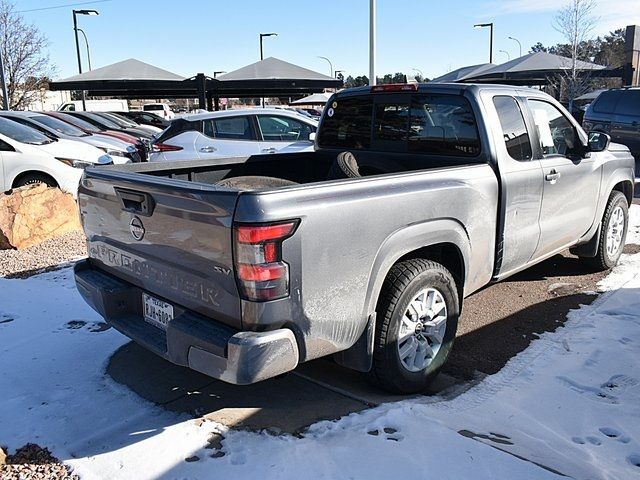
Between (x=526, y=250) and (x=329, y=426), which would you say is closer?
(x=329, y=426)

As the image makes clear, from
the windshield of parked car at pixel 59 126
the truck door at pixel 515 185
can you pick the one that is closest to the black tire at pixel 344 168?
the truck door at pixel 515 185

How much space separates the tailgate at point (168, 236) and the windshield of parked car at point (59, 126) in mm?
10769

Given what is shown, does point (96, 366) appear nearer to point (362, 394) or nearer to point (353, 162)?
point (362, 394)

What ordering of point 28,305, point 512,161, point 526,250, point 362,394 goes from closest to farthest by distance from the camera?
point 362,394 → point 512,161 → point 526,250 → point 28,305

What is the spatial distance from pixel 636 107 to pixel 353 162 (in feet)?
40.9

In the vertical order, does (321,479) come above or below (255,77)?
below

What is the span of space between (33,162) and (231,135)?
324 cm

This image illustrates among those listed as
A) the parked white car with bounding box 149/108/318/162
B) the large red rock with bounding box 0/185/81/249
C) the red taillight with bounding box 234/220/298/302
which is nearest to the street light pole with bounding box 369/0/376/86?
the parked white car with bounding box 149/108/318/162

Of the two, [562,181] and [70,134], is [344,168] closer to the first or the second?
[562,181]

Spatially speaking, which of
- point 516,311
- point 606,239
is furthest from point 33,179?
point 606,239

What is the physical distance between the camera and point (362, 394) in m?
3.70

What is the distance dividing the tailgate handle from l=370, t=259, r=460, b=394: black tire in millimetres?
1390

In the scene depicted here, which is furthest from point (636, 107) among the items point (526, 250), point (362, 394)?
point (362, 394)

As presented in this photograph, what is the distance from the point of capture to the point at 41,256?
23.3 ft
